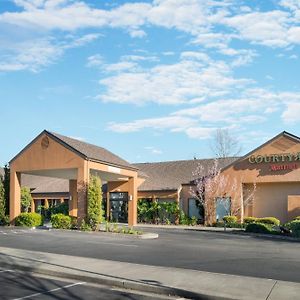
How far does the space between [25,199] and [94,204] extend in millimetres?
22568

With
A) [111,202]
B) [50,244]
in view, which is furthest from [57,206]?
[50,244]

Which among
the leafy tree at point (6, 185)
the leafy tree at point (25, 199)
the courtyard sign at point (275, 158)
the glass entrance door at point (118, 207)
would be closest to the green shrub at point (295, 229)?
the courtyard sign at point (275, 158)

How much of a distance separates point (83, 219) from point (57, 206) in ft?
65.9

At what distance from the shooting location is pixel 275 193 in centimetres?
3631

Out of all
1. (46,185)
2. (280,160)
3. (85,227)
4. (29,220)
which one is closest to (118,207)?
(46,185)

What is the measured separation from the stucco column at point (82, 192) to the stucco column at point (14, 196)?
6.27 m

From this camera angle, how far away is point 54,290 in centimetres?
1008

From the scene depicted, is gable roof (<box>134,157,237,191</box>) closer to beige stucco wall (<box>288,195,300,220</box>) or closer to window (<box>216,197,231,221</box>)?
window (<box>216,197,231,221</box>)

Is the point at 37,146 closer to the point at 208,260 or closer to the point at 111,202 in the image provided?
the point at 111,202

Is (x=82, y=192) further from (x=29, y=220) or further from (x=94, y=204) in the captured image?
(x=29, y=220)

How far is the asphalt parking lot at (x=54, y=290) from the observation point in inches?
372

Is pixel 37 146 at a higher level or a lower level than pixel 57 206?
higher

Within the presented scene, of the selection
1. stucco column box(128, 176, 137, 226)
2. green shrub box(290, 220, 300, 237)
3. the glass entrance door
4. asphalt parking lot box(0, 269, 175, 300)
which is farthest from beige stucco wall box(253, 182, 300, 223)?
asphalt parking lot box(0, 269, 175, 300)

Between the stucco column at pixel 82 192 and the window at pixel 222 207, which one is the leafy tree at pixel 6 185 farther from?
the window at pixel 222 207
